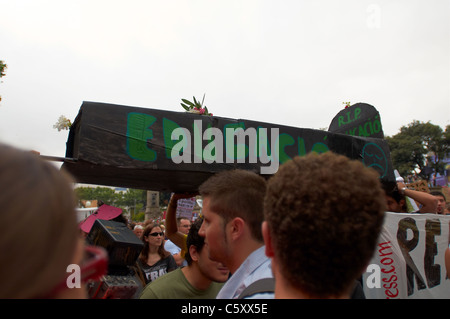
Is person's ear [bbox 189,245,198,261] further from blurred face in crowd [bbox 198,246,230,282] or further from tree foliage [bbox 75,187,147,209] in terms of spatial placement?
tree foliage [bbox 75,187,147,209]

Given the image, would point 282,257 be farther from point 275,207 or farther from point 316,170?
point 316,170

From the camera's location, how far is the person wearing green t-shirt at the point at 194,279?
2418 millimetres

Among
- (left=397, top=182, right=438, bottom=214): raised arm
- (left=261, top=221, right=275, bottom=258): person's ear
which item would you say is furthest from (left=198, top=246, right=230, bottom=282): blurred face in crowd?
(left=397, top=182, right=438, bottom=214): raised arm

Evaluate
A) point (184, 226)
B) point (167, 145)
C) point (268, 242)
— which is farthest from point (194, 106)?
point (184, 226)

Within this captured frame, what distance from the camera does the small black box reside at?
209 cm

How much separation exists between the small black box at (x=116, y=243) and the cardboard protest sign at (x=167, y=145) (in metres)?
0.49

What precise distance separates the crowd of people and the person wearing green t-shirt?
0.70 meters

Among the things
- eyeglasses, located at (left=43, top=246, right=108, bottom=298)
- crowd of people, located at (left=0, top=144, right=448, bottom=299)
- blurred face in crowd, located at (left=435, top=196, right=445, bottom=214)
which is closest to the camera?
crowd of people, located at (left=0, top=144, right=448, bottom=299)

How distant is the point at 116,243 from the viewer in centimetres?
209

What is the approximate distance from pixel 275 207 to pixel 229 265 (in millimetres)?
918

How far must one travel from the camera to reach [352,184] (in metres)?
0.98

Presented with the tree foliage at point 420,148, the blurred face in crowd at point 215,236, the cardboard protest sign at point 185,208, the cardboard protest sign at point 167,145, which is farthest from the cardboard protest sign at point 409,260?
the tree foliage at point 420,148

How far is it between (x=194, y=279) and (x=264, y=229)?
165 centimetres

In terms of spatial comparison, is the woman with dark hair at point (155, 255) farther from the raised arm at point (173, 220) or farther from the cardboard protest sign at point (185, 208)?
the raised arm at point (173, 220)
